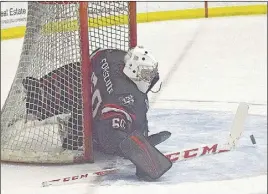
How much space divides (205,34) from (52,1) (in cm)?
294

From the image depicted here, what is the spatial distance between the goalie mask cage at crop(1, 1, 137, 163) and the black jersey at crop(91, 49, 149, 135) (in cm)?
4

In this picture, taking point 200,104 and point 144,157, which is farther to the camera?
point 200,104

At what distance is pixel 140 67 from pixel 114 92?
0.34 ft

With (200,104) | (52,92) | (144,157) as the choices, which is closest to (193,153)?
(144,157)

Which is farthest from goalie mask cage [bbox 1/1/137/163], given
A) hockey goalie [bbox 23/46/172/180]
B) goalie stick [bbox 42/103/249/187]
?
goalie stick [bbox 42/103/249/187]

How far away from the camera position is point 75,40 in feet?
6.45

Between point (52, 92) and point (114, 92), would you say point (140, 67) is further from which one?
point (52, 92)

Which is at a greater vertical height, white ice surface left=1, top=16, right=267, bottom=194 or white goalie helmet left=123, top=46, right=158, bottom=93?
white goalie helmet left=123, top=46, right=158, bottom=93

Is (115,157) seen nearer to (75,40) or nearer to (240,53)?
(75,40)

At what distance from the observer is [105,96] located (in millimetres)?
1980

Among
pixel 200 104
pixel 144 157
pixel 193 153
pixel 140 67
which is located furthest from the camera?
pixel 200 104

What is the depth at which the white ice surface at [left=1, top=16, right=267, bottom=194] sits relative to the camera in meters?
1.80

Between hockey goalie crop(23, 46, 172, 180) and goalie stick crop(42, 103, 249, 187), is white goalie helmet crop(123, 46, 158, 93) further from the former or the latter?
goalie stick crop(42, 103, 249, 187)

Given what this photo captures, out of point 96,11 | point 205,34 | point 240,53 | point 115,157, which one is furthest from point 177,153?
point 205,34
